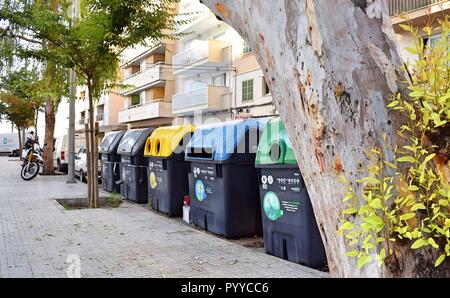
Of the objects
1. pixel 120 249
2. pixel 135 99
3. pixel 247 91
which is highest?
pixel 135 99

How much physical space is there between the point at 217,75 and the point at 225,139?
20126 mm

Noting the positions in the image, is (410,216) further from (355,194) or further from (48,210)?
(48,210)

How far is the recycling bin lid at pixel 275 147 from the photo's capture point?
5.22m

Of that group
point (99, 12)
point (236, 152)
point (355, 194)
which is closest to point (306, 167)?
point (355, 194)

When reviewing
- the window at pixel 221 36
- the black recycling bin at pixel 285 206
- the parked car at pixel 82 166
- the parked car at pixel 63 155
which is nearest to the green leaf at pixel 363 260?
the black recycling bin at pixel 285 206

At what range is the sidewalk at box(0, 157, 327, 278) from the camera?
471 cm

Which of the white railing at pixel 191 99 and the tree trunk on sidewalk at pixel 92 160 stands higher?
the white railing at pixel 191 99

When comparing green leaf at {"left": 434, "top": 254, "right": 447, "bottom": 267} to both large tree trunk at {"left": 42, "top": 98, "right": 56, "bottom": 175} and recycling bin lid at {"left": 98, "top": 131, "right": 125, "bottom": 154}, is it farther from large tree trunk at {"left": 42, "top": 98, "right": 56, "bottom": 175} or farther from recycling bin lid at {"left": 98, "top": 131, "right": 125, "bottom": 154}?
large tree trunk at {"left": 42, "top": 98, "right": 56, "bottom": 175}

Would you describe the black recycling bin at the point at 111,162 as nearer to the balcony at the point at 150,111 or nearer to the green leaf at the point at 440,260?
the green leaf at the point at 440,260

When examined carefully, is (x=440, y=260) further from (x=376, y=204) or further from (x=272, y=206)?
(x=272, y=206)

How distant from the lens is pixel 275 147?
5.44m

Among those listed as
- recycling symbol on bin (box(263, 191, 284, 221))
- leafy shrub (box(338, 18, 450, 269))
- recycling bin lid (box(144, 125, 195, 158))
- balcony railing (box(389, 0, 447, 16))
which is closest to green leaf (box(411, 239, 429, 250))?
leafy shrub (box(338, 18, 450, 269))

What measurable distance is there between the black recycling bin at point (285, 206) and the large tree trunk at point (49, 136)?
14839 mm

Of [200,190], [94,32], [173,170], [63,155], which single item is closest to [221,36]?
[63,155]
